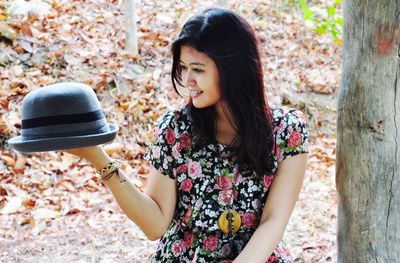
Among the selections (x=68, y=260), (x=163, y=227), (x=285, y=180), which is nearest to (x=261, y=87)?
(x=285, y=180)

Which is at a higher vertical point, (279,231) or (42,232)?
(279,231)

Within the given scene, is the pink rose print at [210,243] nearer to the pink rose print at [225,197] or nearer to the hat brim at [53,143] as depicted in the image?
the pink rose print at [225,197]

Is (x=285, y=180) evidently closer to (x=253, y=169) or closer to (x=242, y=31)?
(x=253, y=169)

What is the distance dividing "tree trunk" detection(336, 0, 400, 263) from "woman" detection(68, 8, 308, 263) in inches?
7.4

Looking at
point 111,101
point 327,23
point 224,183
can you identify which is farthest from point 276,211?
point 327,23

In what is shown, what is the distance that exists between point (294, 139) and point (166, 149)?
0.47 m

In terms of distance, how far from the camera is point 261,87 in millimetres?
1903

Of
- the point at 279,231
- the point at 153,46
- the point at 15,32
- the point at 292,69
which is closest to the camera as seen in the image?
the point at 279,231

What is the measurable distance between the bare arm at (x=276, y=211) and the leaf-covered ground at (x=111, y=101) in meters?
1.28

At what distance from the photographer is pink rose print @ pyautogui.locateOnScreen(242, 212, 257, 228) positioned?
1.92 meters

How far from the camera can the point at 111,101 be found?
4535mm

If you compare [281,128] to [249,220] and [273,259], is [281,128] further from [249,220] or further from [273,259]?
[273,259]

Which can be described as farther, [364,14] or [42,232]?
[42,232]

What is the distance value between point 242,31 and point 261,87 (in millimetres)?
219
